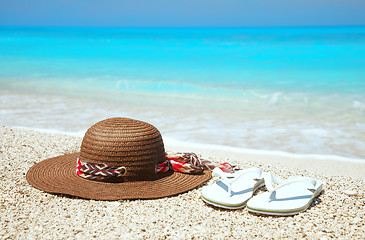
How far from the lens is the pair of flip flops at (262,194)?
2885 mm

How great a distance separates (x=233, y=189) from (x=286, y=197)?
438mm

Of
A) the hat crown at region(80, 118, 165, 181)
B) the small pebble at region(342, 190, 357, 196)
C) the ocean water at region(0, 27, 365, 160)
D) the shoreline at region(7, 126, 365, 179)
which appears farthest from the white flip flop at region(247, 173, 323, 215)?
the ocean water at region(0, 27, 365, 160)

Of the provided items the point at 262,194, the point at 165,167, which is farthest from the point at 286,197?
the point at 165,167

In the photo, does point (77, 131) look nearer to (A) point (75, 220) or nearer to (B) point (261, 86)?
(A) point (75, 220)

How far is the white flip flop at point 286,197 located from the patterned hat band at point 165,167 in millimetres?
757

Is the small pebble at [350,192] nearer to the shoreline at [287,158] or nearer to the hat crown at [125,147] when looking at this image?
the shoreline at [287,158]

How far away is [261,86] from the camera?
13477 mm

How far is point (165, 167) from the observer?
3562 mm

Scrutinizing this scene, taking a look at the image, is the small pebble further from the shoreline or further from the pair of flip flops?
the shoreline

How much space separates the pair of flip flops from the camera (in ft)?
9.46

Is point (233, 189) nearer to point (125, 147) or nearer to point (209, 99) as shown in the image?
point (125, 147)

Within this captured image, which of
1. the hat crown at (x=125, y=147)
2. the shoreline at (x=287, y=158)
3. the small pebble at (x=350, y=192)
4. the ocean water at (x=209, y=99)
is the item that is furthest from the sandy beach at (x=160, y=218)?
the ocean water at (x=209, y=99)

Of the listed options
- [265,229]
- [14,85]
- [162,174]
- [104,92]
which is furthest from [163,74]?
[265,229]

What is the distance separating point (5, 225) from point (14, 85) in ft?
38.4
